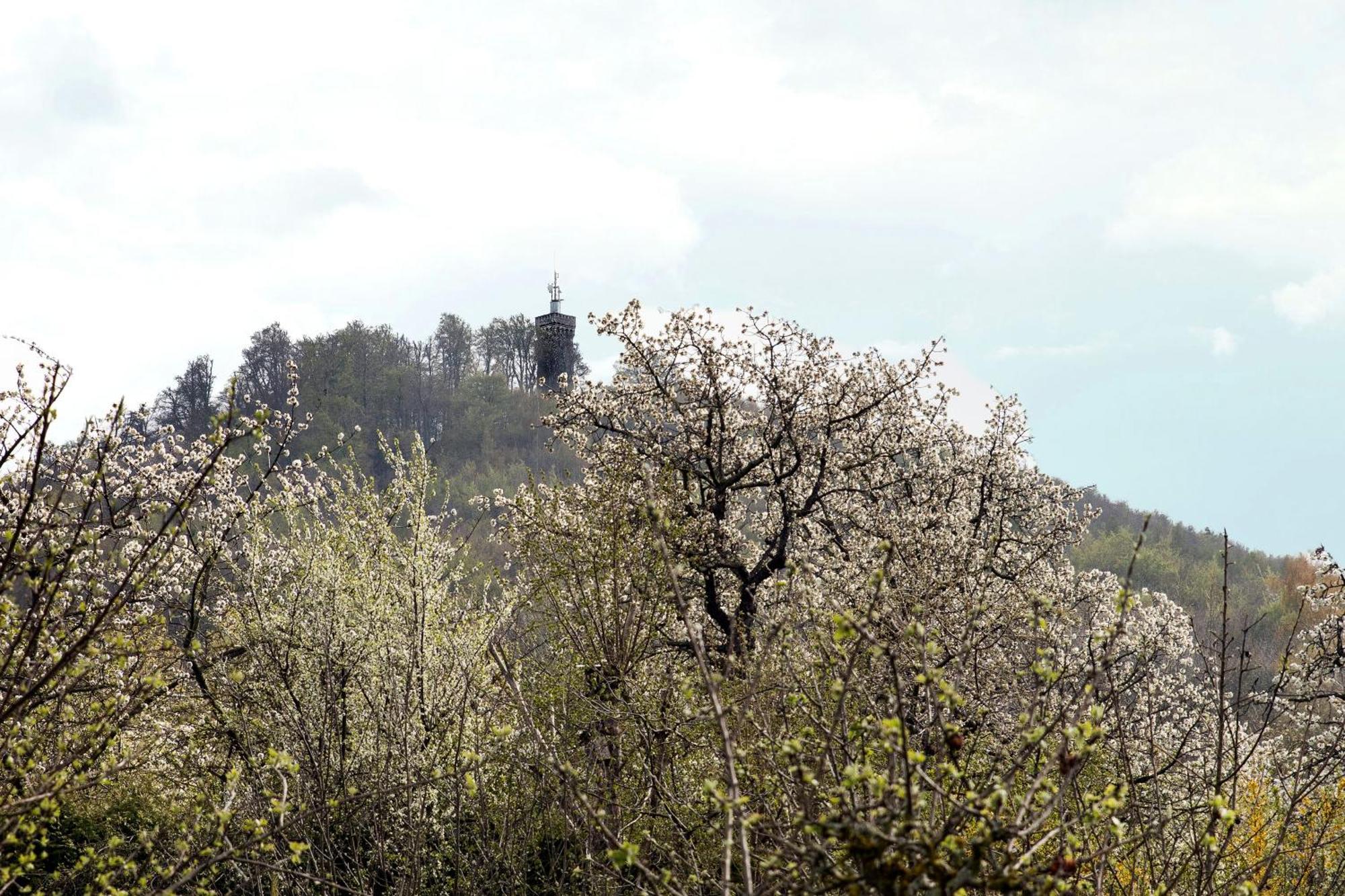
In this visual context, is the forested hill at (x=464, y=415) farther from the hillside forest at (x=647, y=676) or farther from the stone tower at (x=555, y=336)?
the hillside forest at (x=647, y=676)

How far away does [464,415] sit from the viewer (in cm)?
6250

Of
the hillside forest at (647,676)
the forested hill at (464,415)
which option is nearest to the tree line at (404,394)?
the forested hill at (464,415)

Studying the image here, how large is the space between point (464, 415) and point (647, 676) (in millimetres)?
55587

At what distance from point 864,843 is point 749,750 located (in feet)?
10.6

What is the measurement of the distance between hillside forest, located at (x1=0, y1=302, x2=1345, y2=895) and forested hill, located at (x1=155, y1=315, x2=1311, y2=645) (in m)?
35.4

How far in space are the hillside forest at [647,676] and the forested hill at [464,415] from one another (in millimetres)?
35395

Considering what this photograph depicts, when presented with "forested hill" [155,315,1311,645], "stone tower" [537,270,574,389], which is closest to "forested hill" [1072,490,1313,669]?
"forested hill" [155,315,1311,645]

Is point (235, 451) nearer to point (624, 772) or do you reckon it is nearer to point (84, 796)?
point (84, 796)

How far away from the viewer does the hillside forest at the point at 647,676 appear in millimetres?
3738

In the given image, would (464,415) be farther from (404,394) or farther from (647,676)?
(647,676)

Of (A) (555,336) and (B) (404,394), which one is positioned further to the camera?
(B) (404,394)

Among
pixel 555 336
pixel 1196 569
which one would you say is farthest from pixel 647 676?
pixel 1196 569

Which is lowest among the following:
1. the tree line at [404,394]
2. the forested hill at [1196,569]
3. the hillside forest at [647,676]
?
the hillside forest at [647,676]

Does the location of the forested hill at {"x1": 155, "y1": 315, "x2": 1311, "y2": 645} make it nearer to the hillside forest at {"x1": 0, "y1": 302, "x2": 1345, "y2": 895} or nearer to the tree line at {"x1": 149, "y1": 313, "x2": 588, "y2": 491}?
the tree line at {"x1": 149, "y1": 313, "x2": 588, "y2": 491}
